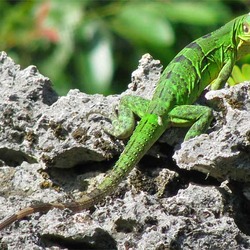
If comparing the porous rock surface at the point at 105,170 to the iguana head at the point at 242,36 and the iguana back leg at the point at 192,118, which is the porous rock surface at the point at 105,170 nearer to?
the iguana back leg at the point at 192,118

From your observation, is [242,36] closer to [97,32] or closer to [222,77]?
[222,77]

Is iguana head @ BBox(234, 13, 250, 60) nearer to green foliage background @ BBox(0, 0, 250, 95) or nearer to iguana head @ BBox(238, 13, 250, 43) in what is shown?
iguana head @ BBox(238, 13, 250, 43)

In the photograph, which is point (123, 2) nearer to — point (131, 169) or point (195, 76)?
point (195, 76)

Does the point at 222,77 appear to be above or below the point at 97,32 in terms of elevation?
below

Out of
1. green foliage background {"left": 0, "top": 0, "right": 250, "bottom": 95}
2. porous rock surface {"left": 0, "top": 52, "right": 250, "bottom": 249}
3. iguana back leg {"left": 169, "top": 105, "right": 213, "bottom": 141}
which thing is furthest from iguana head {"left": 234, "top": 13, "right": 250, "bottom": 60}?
porous rock surface {"left": 0, "top": 52, "right": 250, "bottom": 249}

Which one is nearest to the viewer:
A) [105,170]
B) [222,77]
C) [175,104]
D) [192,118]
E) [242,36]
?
[105,170]

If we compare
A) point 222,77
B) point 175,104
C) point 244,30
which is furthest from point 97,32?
point 175,104
